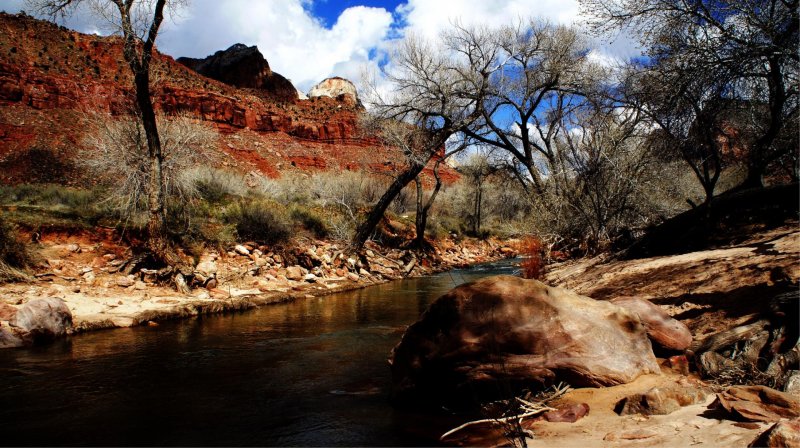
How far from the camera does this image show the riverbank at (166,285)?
26.0ft

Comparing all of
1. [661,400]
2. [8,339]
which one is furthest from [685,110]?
[8,339]

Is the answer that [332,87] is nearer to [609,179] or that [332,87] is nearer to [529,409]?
[609,179]

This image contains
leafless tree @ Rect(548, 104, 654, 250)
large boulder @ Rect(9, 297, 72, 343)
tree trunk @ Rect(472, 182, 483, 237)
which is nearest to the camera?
large boulder @ Rect(9, 297, 72, 343)

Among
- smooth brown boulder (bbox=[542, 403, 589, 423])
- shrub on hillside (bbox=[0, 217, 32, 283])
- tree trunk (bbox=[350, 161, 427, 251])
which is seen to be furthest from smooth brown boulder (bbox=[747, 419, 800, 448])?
tree trunk (bbox=[350, 161, 427, 251])

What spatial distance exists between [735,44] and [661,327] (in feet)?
18.0

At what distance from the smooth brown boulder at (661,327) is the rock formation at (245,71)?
62.4 m

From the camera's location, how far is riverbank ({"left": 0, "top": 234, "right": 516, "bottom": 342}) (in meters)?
7.92

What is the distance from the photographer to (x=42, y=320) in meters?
6.64

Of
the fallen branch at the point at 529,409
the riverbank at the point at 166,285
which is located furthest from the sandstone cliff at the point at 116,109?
the fallen branch at the point at 529,409

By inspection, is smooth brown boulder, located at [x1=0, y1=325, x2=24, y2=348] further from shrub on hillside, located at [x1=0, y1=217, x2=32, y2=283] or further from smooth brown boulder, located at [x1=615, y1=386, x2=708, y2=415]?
smooth brown boulder, located at [x1=615, y1=386, x2=708, y2=415]

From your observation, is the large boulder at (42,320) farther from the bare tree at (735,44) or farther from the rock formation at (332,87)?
the rock formation at (332,87)

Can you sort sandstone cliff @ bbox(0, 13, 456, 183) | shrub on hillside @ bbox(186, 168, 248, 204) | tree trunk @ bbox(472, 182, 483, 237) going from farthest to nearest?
sandstone cliff @ bbox(0, 13, 456, 183)
tree trunk @ bbox(472, 182, 483, 237)
shrub on hillside @ bbox(186, 168, 248, 204)

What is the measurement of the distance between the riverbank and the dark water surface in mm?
806

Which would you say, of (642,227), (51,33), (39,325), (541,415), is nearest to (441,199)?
(642,227)
